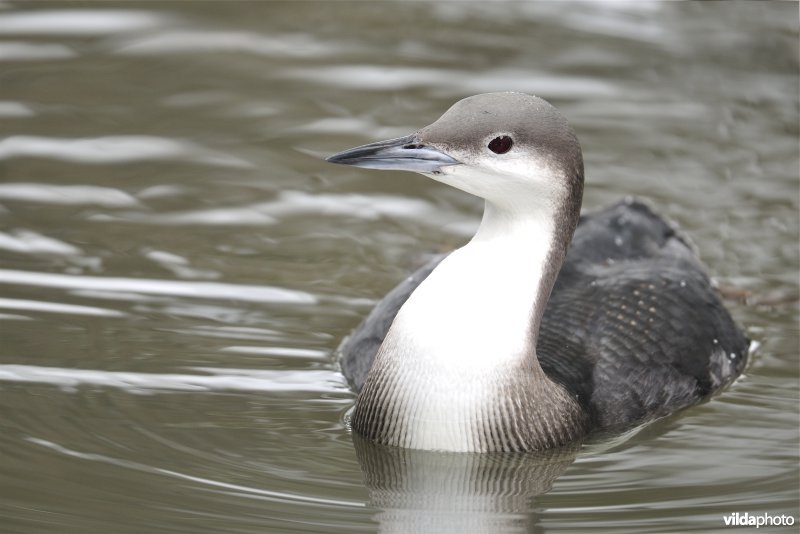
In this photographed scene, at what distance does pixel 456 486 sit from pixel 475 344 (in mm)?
485

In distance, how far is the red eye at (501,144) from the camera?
5.17m

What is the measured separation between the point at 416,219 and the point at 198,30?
3.13 metres

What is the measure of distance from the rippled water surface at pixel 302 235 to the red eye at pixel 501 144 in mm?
1070

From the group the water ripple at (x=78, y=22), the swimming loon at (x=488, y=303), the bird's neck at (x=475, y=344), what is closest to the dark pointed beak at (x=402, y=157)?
the swimming loon at (x=488, y=303)

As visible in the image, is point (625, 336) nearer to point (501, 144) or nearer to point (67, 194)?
point (501, 144)

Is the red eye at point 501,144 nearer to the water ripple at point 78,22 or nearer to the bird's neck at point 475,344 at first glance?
the bird's neck at point 475,344

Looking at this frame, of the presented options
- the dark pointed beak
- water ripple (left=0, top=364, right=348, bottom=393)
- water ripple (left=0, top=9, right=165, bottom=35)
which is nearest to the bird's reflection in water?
water ripple (left=0, top=364, right=348, bottom=393)

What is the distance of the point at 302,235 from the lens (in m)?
7.71

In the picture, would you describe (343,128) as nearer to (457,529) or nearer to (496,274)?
(496,274)

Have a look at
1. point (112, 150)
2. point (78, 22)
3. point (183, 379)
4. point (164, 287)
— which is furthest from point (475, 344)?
point (78, 22)

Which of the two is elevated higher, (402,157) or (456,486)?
(402,157)

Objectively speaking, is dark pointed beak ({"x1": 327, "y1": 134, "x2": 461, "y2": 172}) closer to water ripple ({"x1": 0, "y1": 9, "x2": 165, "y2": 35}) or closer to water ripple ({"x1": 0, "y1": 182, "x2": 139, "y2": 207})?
water ripple ({"x1": 0, "y1": 182, "x2": 139, "y2": 207})

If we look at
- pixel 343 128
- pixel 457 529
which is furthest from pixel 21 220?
pixel 457 529

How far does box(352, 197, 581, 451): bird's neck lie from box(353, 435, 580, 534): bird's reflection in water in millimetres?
58
